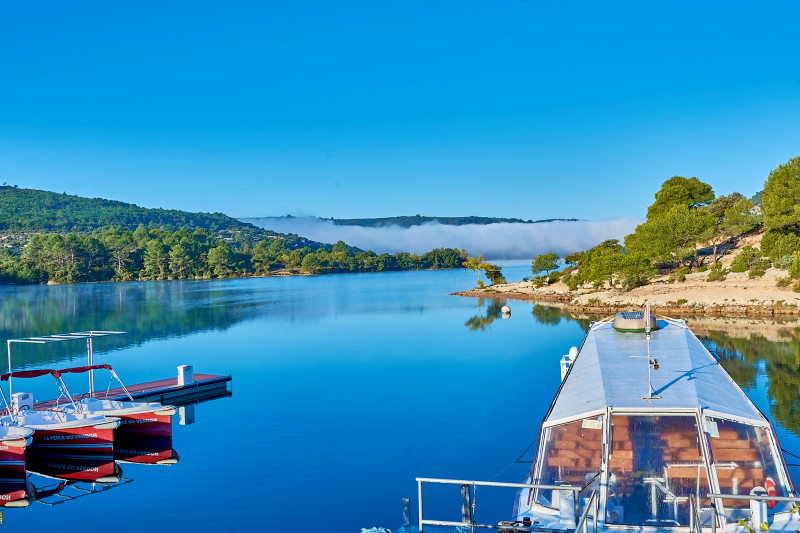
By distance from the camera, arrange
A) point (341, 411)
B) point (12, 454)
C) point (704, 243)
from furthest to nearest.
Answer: point (704, 243), point (341, 411), point (12, 454)

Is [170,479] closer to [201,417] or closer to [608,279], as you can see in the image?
[201,417]

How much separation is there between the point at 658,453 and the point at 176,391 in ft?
70.6

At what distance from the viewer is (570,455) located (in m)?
10.9

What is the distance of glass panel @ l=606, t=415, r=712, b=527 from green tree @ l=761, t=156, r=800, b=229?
204ft

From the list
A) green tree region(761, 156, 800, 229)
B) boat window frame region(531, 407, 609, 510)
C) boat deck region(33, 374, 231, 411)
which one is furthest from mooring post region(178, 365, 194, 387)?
green tree region(761, 156, 800, 229)

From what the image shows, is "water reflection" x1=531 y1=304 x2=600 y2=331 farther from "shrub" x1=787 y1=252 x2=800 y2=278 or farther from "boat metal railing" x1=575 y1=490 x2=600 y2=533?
"boat metal railing" x1=575 y1=490 x2=600 y2=533

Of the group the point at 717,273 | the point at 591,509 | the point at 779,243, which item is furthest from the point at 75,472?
the point at 779,243

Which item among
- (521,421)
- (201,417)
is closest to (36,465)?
(201,417)

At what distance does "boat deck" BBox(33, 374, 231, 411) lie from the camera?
25875 mm

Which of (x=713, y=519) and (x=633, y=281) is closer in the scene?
(x=713, y=519)

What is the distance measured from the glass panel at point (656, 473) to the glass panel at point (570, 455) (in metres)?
0.35

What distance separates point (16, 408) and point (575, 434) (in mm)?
16246

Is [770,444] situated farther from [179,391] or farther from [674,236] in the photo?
[674,236]

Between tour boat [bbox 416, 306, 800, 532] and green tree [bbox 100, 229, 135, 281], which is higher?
green tree [bbox 100, 229, 135, 281]
